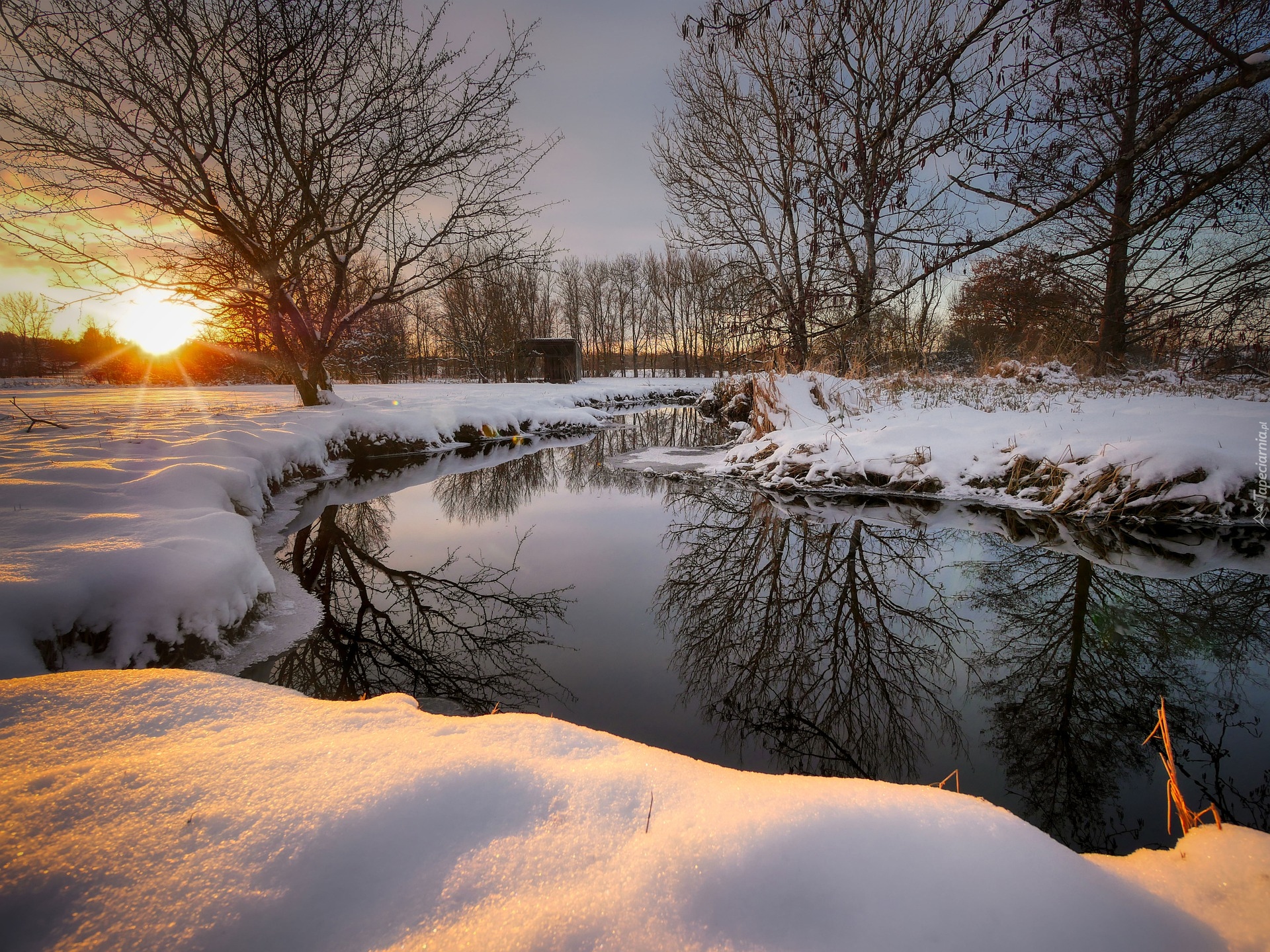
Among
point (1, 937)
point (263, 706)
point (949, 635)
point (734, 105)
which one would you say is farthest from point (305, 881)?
point (734, 105)

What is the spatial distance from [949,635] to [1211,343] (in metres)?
1.99

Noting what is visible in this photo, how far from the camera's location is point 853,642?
8.53 feet

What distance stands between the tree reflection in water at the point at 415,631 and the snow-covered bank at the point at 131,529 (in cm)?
44

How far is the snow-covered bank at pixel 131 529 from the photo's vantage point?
67.4 inches

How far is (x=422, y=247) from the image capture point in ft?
21.9

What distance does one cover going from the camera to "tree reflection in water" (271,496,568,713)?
2.14 meters

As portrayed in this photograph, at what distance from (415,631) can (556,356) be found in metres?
20.8

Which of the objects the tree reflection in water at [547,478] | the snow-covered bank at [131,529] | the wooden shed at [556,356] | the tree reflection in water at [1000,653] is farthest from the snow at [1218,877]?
the wooden shed at [556,356]

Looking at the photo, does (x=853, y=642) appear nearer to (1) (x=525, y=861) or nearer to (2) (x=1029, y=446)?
(1) (x=525, y=861)

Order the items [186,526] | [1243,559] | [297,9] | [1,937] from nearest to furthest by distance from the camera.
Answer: [1,937], [186,526], [1243,559], [297,9]

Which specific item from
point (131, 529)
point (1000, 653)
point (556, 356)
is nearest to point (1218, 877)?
point (1000, 653)

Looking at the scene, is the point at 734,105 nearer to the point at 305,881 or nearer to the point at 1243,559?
the point at 1243,559

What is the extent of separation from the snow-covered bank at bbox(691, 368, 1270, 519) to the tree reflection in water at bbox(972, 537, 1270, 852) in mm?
1395

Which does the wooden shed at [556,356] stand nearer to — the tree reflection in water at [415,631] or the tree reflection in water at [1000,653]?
the tree reflection in water at [415,631]
